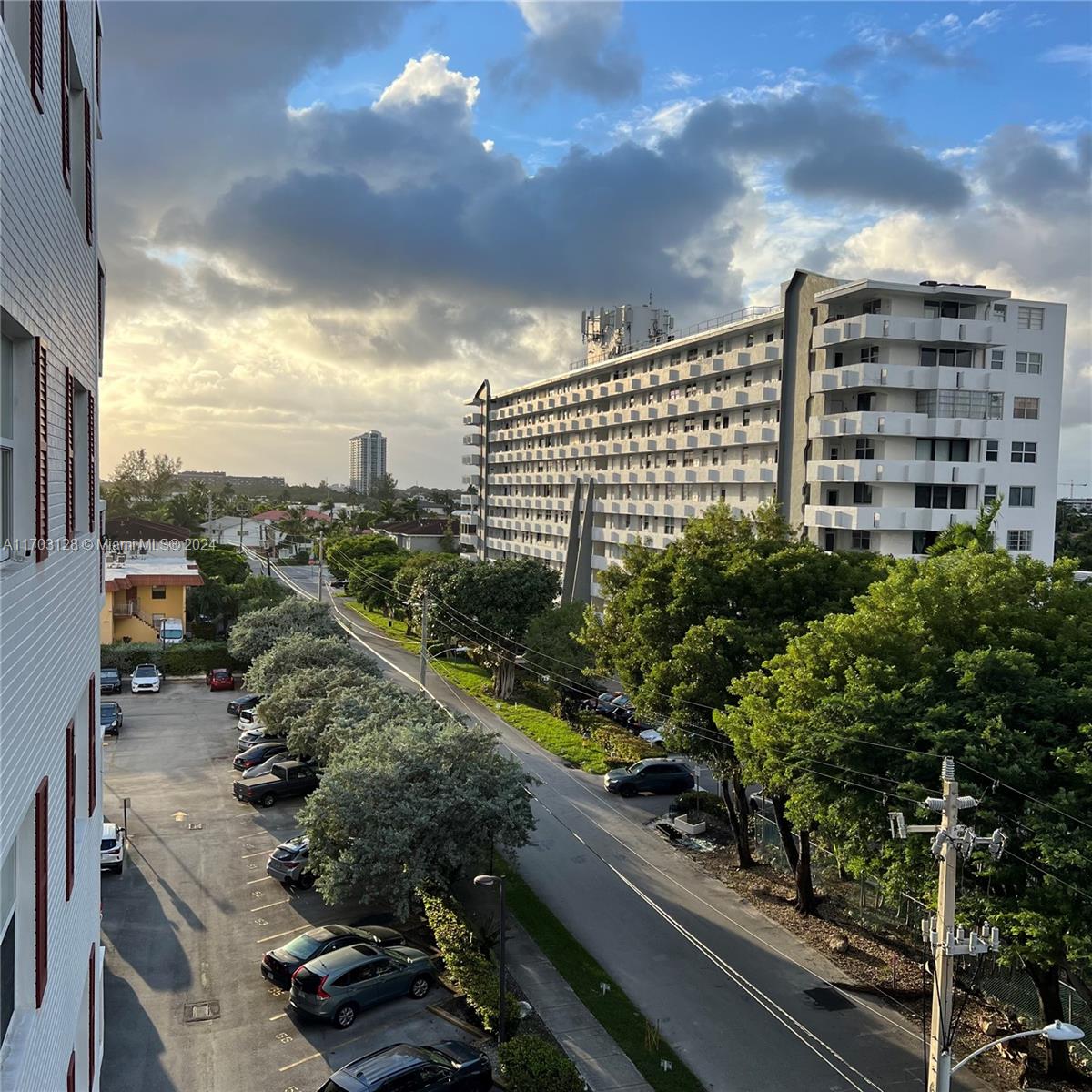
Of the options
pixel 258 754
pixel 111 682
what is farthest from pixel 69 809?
pixel 111 682

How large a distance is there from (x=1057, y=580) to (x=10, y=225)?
20127 millimetres

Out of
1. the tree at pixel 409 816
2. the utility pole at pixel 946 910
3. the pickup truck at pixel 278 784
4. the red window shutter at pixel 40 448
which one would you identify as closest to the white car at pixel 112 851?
the pickup truck at pixel 278 784

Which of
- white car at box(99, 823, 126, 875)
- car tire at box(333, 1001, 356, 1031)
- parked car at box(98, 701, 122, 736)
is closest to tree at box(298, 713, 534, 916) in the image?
car tire at box(333, 1001, 356, 1031)

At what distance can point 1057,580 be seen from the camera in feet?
65.5

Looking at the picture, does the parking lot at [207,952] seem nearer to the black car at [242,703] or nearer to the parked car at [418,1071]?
the parked car at [418,1071]

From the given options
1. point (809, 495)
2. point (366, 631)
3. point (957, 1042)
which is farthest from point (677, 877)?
point (366, 631)

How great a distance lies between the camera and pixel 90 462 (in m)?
12.9

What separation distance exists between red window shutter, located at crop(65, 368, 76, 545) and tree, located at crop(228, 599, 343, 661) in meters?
37.8

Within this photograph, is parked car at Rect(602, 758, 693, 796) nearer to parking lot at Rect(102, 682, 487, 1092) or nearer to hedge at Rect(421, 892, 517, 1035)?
parking lot at Rect(102, 682, 487, 1092)

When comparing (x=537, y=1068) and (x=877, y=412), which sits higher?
(x=877, y=412)

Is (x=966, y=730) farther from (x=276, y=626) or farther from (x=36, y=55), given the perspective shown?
(x=276, y=626)

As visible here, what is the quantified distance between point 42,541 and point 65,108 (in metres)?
4.97

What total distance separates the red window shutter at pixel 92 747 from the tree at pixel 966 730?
516 inches

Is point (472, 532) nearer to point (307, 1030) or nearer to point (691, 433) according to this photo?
point (691, 433)
